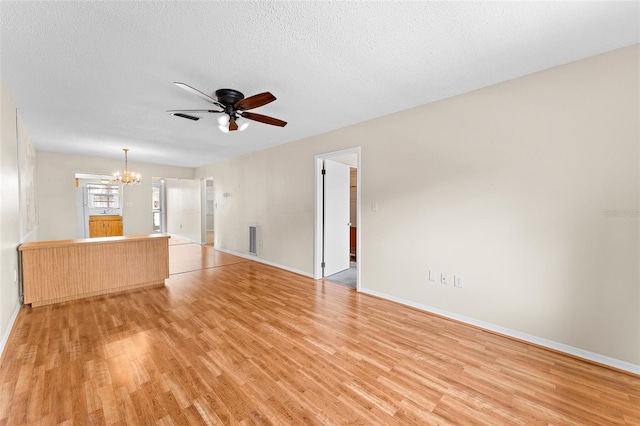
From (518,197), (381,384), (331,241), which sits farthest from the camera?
(331,241)

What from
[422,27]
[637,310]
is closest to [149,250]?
[422,27]

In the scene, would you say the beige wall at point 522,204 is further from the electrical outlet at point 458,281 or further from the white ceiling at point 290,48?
the white ceiling at point 290,48

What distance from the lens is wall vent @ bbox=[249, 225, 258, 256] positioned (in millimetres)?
5816

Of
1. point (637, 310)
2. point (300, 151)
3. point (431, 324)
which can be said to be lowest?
point (431, 324)

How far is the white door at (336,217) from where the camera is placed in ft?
15.2

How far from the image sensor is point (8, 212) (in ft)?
8.57

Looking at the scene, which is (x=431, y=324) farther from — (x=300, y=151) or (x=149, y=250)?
(x=149, y=250)

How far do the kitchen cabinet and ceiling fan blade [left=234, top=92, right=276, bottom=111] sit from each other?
7.82 metres

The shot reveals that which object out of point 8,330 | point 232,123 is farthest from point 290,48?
point 8,330

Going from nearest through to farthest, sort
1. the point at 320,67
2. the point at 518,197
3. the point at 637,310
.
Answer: the point at 637,310
the point at 320,67
the point at 518,197

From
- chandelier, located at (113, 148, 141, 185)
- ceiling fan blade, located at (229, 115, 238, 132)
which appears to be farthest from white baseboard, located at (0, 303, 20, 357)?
chandelier, located at (113, 148, 141, 185)

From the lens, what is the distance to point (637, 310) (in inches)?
78.3

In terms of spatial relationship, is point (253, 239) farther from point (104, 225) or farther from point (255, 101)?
point (104, 225)

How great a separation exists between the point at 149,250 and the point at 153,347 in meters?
2.16
